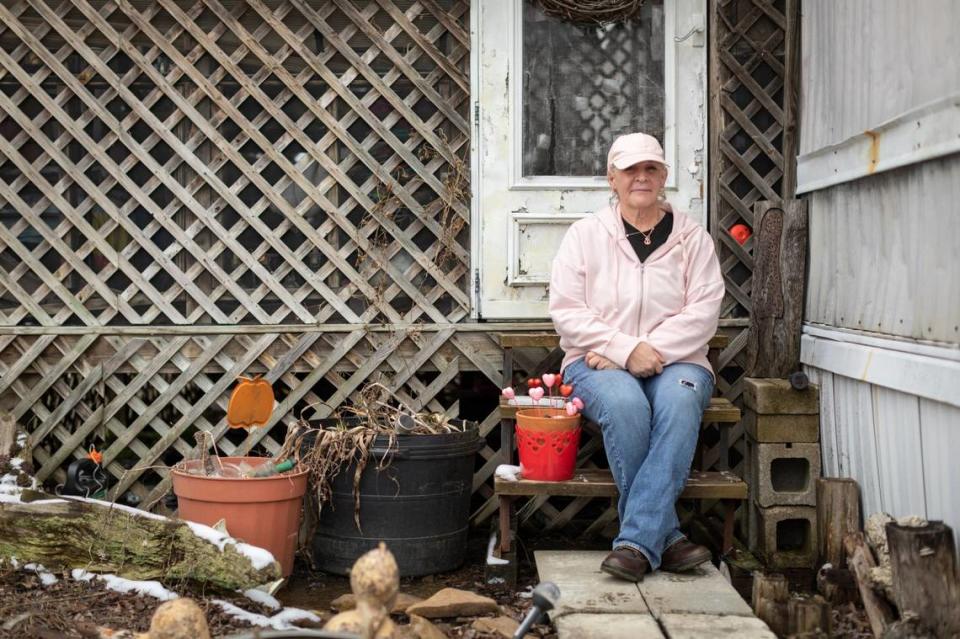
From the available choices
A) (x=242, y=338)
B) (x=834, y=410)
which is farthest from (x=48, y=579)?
(x=834, y=410)

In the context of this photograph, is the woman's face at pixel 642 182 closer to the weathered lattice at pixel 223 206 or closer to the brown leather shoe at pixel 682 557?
the weathered lattice at pixel 223 206

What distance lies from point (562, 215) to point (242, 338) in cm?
144

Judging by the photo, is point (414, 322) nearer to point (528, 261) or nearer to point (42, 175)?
point (528, 261)

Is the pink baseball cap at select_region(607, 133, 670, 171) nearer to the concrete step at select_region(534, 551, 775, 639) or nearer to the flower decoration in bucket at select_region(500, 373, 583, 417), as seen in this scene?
A: the flower decoration in bucket at select_region(500, 373, 583, 417)

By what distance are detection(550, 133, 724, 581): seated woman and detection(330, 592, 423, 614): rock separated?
0.66 metres

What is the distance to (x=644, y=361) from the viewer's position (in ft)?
12.1

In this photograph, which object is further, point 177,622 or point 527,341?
point 527,341

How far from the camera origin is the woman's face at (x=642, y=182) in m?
3.81

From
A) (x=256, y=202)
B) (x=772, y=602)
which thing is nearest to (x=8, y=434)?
(x=256, y=202)

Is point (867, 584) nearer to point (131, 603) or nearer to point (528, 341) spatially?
point (528, 341)

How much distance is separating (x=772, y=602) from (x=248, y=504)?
1.76 meters

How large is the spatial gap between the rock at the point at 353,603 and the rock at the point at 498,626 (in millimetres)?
308

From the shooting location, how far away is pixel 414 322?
15.0ft


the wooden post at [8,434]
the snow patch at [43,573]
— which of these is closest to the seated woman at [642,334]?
the snow patch at [43,573]
